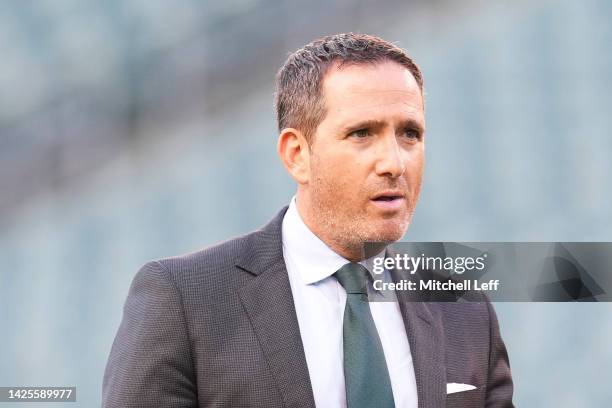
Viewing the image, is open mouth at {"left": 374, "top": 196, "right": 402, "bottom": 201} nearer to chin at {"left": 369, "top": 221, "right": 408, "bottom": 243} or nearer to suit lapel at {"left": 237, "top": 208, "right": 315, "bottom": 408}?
chin at {"left": 369, "top": 221, "right": 408, "bottom": 243}

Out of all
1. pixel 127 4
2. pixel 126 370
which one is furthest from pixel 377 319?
pixel 127 4

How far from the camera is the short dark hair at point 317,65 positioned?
110 centimetres

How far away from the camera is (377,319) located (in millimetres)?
1086

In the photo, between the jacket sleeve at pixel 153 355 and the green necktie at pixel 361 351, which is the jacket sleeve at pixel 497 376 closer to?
the green necktie at pixel 361 351

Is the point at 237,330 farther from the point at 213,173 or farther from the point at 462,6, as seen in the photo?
the point at 462,6

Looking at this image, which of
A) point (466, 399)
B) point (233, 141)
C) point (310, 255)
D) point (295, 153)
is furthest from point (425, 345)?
point (233, 141)

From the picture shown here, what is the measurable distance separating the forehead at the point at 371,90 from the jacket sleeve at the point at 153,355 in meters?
0.30

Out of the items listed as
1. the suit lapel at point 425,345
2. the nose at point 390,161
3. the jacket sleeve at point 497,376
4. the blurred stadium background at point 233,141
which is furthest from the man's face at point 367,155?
the blurred stadium background at point 233,141

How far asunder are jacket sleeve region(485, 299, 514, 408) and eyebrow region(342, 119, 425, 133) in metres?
0.28

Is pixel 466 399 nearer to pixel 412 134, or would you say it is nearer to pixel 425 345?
pixel 425 345

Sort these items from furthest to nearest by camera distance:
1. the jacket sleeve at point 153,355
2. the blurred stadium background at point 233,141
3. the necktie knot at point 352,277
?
the blurred stadium background at point 233,141 < the necktie knot at point 352,277 < the jacket sleeve at point 153,355

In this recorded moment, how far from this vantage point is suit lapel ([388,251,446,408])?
1034 millimetres

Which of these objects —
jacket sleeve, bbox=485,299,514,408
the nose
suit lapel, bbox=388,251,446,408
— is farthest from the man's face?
jacket sleeve, bbox=485,299,514,408

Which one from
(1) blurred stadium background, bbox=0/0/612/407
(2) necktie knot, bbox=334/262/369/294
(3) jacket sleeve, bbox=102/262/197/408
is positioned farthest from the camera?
(1) blurred stadium background, bbox=0/0/612/407
